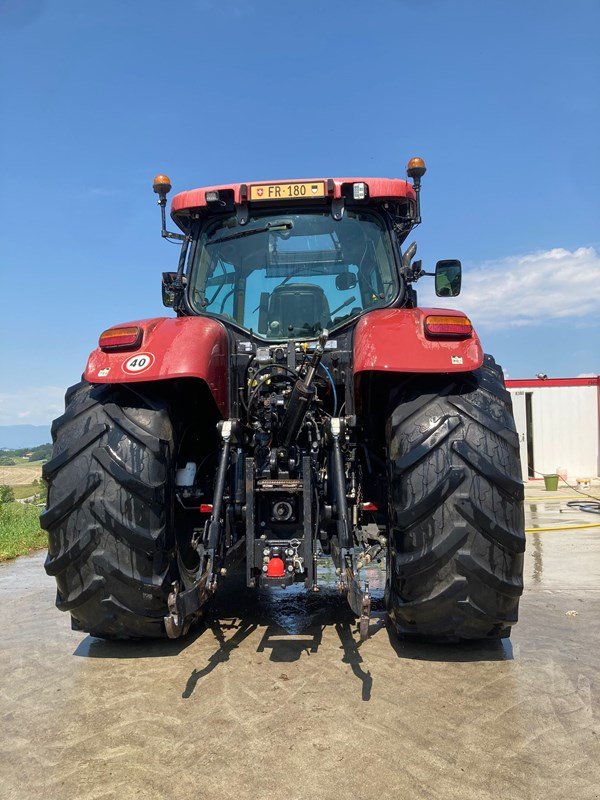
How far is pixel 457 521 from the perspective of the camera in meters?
2.84

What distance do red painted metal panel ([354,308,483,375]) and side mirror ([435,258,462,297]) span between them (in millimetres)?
1319

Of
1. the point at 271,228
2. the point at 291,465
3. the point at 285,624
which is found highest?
the point at 271,228

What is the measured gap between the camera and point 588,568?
5.28 meters

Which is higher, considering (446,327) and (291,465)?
(446,327)

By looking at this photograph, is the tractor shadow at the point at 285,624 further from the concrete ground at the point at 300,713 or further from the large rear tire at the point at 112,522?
the large rear tire at the point at 112,522

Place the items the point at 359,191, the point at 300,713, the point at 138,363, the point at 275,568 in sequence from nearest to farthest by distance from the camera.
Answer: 1. the point at 300,713
2. the point at 275,568
3. the point at 138,363
4. the point at 359,191

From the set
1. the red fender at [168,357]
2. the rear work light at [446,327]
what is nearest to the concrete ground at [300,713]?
the red fender at [168,357]

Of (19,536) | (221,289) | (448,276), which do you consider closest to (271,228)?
(221,289)

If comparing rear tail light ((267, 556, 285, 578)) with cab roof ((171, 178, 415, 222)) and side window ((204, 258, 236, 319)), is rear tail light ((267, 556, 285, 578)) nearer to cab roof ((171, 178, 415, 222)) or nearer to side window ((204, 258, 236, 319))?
Answer: side window ((204, 258, 236, 319))

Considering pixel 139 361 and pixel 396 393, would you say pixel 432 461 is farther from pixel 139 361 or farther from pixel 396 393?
Result: pixel 139 361

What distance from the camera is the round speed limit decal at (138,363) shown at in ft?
10.00

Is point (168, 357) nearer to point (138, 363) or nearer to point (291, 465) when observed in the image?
point (138, 363)

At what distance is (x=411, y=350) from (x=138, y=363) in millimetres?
1302

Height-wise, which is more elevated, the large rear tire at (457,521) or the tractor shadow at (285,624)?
the large rear tire at (457,521)
